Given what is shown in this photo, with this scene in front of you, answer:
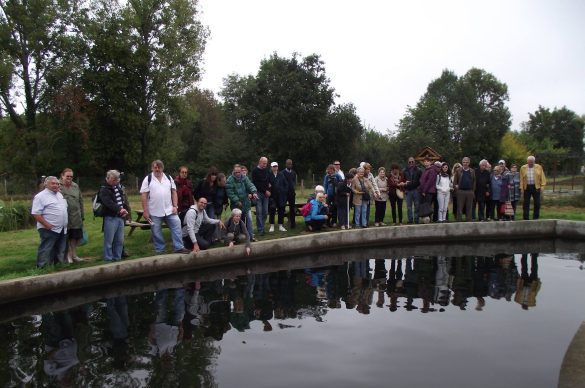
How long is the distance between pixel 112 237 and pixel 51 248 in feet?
3.09

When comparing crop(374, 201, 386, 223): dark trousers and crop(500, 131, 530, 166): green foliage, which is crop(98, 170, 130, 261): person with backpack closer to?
crop(374, 201, 386, 223): dark trousers

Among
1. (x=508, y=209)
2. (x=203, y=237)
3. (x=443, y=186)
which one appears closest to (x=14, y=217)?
(x=203, y=237)

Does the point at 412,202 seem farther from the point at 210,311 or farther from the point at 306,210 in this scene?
the point at 210,311

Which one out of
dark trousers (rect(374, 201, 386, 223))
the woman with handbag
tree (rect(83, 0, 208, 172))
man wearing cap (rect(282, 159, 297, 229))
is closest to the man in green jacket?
man wearing cap (rect(282, 159, 297, 229))

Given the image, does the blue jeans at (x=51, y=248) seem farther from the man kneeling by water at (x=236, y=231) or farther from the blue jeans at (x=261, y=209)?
the blue jeans at (x=261, y=209)

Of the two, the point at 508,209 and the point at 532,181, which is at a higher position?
the point at 532,181

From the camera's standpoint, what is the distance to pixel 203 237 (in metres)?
9.25

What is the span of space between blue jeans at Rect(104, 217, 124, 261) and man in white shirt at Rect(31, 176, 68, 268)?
66cm

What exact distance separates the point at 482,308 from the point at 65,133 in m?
33.6

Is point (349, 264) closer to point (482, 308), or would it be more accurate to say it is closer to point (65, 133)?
point (482, 308)

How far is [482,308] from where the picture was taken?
263 inches

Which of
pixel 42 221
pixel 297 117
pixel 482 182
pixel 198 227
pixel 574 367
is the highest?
pixel 297 117

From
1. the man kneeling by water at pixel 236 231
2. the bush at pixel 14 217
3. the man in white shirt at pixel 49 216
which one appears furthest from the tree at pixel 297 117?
the man in white shirt at pixel 49 216

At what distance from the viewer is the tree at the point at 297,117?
4194cm
